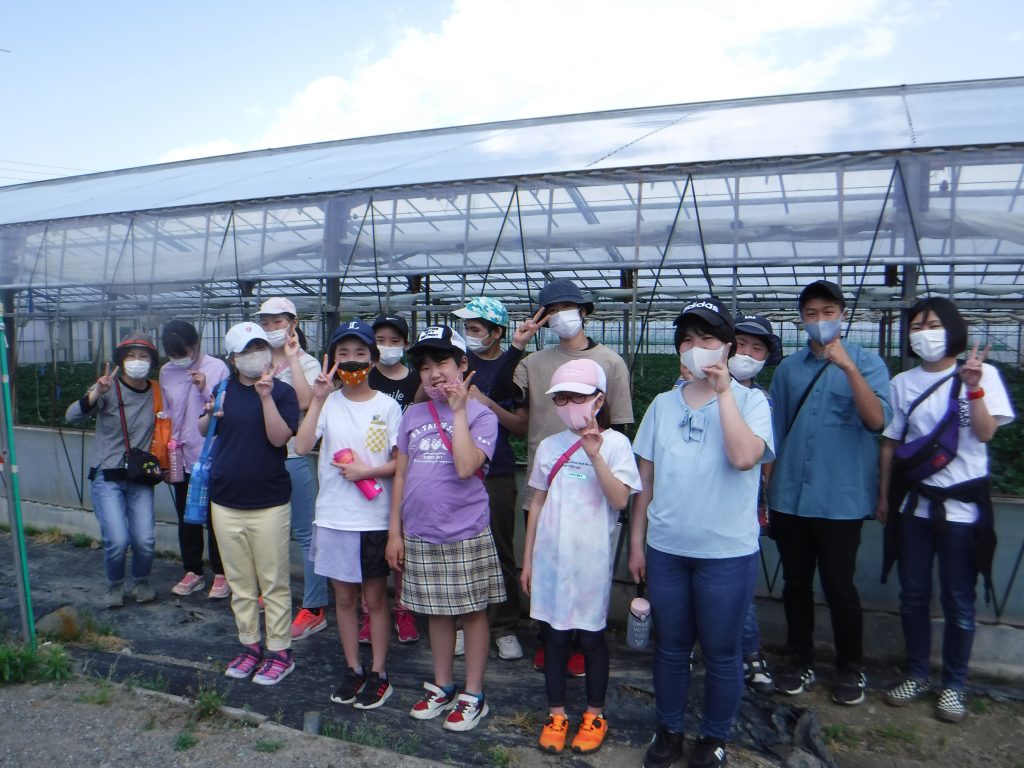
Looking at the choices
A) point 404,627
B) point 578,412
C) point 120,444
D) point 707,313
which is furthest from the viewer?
point 120,444

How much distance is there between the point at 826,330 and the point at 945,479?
2.66 feet

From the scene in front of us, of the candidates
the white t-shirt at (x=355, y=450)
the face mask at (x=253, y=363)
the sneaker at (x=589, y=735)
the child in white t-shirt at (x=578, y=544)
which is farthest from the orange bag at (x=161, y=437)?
the sneaker at (x=589, y=735)

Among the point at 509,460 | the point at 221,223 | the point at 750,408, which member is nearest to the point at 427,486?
the point at 509,460

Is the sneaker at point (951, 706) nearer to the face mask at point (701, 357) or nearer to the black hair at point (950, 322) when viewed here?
the black hair at point (950, 322)

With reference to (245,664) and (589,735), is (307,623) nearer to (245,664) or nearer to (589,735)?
(245,664)

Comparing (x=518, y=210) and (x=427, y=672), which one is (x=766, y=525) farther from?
(x=518, y=210)

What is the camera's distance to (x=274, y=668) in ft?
11.4

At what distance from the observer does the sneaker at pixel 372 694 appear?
322 cm

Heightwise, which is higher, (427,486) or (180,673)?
(427,486)

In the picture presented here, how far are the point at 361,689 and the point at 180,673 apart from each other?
0.97 metres

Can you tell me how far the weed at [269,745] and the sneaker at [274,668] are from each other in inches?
26.1

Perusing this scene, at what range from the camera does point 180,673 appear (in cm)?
351

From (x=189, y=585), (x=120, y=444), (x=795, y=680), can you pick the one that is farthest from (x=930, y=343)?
(x=189, y=585)

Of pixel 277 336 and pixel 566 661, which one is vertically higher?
pixel 277 336
